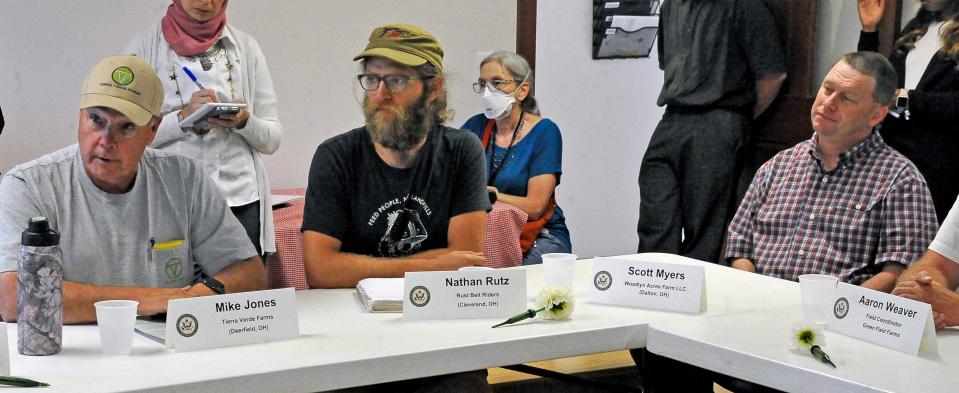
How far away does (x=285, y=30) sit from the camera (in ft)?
14.9

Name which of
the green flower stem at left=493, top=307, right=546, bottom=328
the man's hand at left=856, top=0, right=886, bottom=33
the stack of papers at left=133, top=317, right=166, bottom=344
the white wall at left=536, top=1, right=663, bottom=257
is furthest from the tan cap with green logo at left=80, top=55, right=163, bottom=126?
the white wall at left=536, top=1, right=663, bottom=257

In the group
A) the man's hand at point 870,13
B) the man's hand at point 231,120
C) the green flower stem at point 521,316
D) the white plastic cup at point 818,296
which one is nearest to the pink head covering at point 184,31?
the man's hand at point 231,120

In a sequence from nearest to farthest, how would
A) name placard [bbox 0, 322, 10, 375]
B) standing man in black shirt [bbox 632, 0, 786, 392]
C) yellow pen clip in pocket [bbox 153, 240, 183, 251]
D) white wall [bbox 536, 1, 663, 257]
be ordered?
name placard [bbox 0, 322, 10, 375] → yellow pen clip in pocket [bbox 153, 240, 183, 251] → standing man in black shirt [bbox 632, 0, 786, 392] → white wall [bbox 536, 1, 663, 257]

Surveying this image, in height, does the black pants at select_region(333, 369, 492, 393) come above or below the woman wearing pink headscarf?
below

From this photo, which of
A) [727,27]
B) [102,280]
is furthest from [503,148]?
[102,280]

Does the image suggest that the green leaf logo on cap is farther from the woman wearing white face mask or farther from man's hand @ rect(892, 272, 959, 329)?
the woman wearing white face mask

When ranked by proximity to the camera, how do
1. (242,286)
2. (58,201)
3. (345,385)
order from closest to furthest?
(345,385), (58,201), (242,286)

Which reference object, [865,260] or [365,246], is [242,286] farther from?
[865,260]

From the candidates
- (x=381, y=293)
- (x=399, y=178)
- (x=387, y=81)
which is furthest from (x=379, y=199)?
(x=381, y=293)

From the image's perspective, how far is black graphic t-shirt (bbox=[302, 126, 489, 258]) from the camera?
8.24ft

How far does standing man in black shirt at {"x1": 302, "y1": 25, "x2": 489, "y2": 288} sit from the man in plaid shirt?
3.07 ft

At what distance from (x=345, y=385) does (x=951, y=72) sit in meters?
2.64

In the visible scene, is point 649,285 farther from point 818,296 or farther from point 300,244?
point 300,244

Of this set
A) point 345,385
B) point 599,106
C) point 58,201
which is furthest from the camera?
point 599,106
